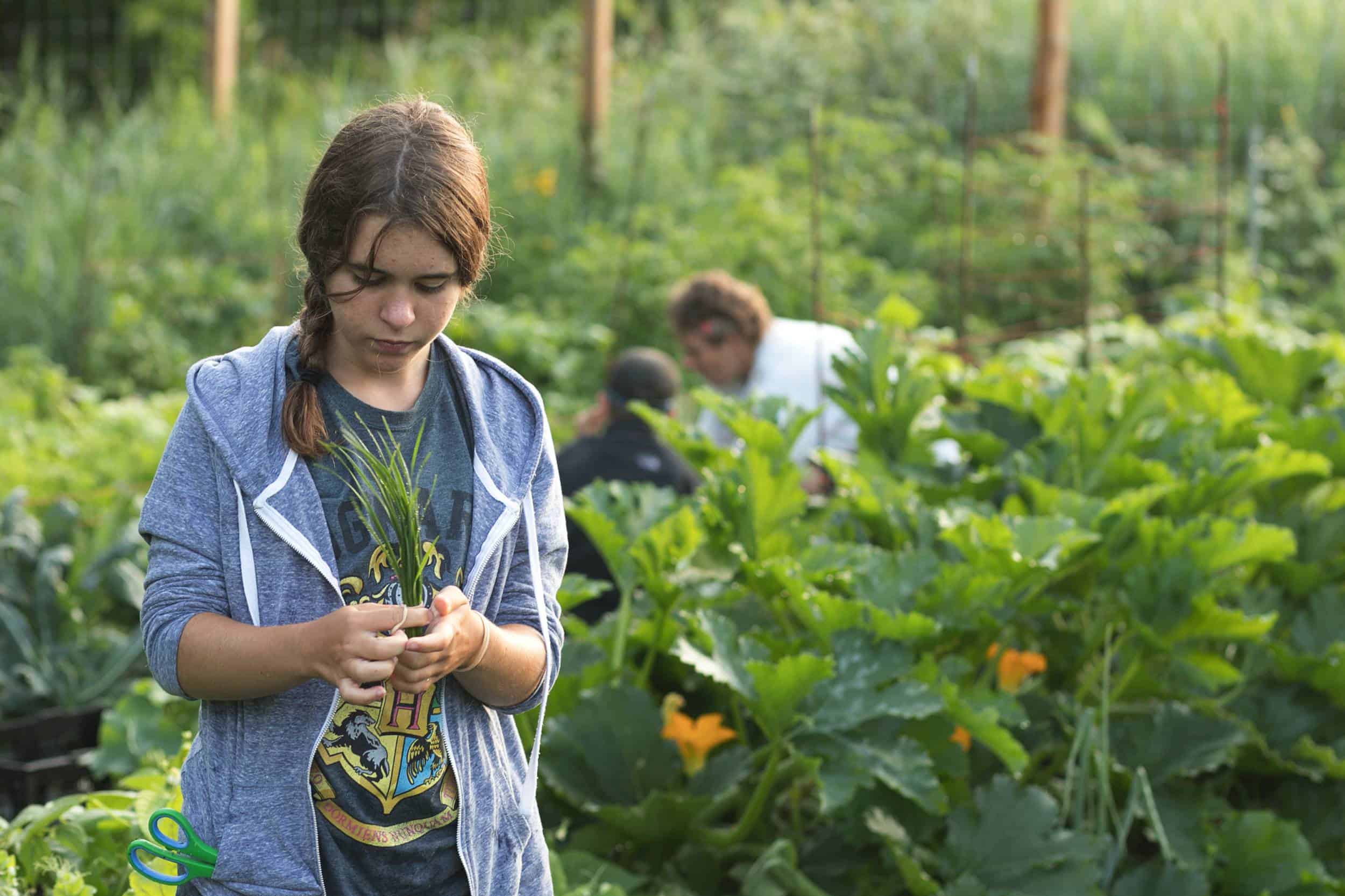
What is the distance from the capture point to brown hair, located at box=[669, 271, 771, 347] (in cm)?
565

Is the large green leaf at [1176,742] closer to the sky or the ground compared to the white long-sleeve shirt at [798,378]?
closer to the ground

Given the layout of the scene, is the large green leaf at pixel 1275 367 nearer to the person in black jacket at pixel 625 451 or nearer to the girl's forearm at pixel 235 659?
the person in black jacket at pixel 625 451

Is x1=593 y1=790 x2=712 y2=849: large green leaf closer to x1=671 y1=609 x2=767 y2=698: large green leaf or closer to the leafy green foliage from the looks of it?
x1=671 y1=609 x2=767 y2=698: large green leaf

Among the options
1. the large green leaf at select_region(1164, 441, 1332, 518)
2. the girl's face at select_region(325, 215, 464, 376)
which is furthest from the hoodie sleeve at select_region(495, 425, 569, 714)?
the large green leaf at select_region(1164, 441, 1332, 518)

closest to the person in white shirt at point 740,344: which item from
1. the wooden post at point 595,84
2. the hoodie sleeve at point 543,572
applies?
the wooden post at point 595,84

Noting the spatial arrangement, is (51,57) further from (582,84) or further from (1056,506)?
(1056,506)

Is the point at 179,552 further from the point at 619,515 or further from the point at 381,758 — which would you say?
the point at 619,515

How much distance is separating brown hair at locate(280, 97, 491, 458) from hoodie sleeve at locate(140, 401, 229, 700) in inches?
4.1

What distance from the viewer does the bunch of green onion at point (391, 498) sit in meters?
1.63

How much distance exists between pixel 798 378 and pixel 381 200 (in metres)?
4.04

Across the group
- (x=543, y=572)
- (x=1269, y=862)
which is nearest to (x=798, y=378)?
(x=1269, y=862)

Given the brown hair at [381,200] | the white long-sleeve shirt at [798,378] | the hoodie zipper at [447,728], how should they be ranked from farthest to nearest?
the white long-sleeve shirt at [798,378], the hoodie zipper at [447,728], the brown hair at [381,200]

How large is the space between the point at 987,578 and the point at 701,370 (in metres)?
3.04

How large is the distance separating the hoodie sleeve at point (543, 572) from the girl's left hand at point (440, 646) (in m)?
0.22
